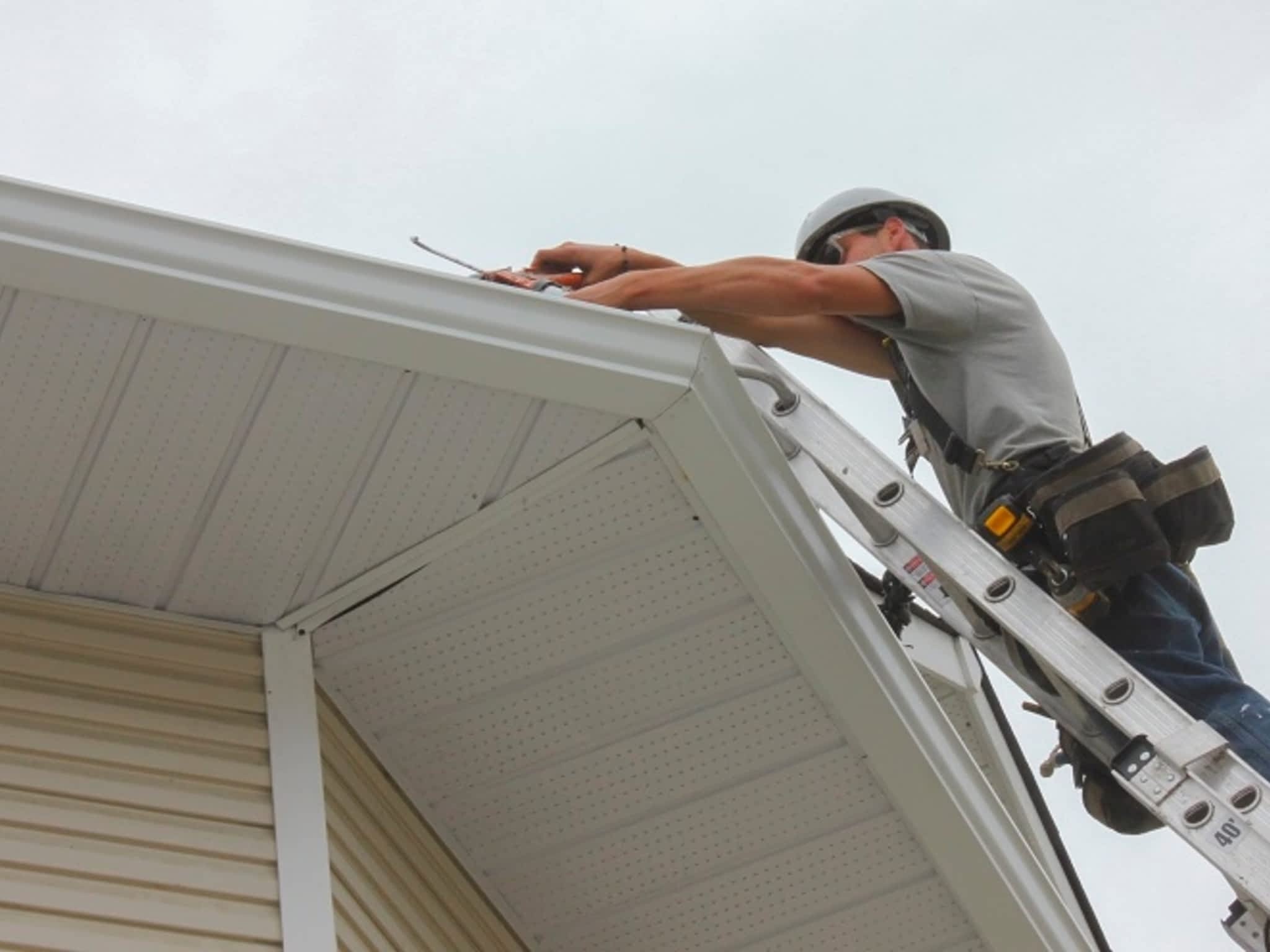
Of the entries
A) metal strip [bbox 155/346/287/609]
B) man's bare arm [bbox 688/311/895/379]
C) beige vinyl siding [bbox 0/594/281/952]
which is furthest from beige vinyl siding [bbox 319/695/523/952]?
man's bare arm [bbox 688/311/895/379]

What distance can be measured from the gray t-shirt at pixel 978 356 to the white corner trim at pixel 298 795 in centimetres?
175

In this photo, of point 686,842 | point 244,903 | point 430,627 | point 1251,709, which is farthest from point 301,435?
point 1251,709

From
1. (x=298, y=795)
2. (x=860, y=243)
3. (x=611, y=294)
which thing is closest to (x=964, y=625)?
(x=611, y=294)

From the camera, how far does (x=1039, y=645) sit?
5520mm

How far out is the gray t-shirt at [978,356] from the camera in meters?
5.95

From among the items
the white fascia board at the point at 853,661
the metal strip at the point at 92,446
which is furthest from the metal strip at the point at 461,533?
the metal strip at the point at 92,446

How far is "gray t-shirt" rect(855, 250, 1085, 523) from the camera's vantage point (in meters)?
5.95

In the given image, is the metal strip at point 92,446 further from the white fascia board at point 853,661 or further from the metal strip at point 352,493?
the white fascia board at point 853,661

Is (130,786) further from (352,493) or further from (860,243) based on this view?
(860,243)

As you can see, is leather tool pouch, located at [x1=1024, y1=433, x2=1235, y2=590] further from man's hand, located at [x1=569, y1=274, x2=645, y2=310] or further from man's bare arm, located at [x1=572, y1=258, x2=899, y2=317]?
man's hand, located at [x1=569, y1=274, x2=645, y2=310]

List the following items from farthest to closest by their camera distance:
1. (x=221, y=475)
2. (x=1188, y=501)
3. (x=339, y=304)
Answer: (x=1188, y=501)
(x=221, y=475)
(x=339, y=304)

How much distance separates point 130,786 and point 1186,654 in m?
2.49

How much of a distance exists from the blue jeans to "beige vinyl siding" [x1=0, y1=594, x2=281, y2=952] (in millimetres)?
2098

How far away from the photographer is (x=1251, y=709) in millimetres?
5441
